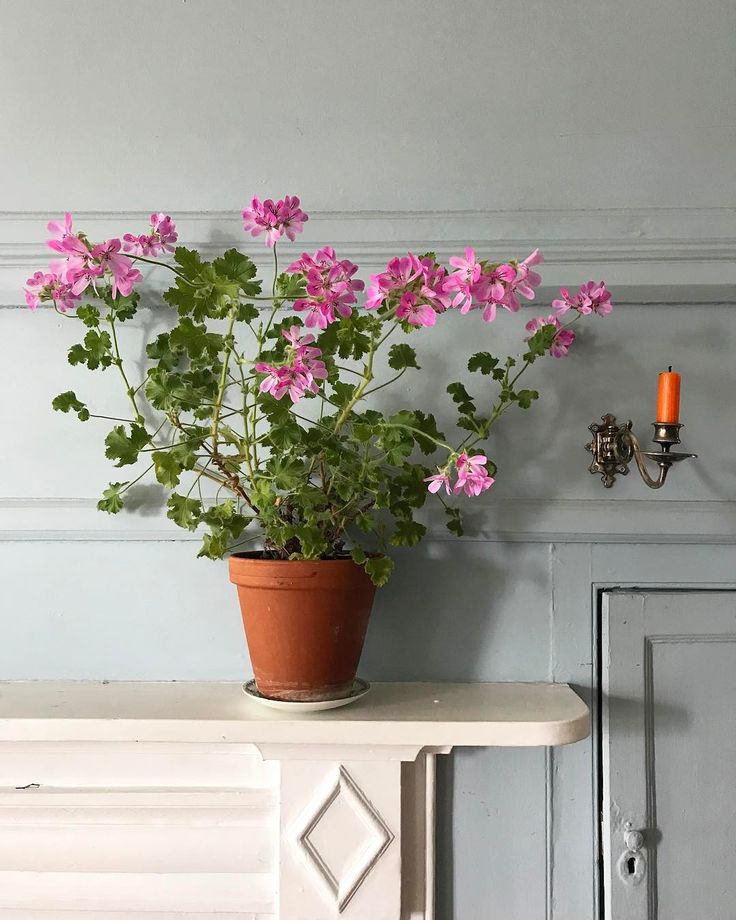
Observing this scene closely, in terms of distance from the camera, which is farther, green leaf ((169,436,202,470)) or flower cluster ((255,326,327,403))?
green leaf ((169,436,202,470))

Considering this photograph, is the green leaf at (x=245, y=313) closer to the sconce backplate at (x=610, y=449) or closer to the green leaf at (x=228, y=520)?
the green leaf at (x=228, y=520)

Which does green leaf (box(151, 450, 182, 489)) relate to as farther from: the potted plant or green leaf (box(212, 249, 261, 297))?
green leaf (box(212, 249, 261, 297))

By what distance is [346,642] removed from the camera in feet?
3.56

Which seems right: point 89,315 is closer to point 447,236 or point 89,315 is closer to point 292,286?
point 292,286

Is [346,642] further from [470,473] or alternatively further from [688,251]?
[688,251]

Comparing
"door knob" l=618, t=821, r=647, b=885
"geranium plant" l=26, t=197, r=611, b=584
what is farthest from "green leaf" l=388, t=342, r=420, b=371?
"door knob" l=618, t=821, r=647, b=885

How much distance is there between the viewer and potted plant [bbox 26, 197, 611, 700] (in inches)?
39.2

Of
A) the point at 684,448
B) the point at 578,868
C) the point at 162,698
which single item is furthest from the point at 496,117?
the point at 578,868

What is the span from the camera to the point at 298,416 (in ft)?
3.65

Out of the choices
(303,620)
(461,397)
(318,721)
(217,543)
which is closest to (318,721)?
(318,721)

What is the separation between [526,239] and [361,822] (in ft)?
2.93

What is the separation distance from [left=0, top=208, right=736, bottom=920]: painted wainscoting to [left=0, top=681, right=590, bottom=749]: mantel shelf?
4.1 inches

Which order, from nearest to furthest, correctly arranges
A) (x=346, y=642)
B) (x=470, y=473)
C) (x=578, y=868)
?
1. (x=470, y=473)
2. (x=346, y=642)
3. (x=578, y=868)

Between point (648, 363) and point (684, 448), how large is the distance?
14 cm
